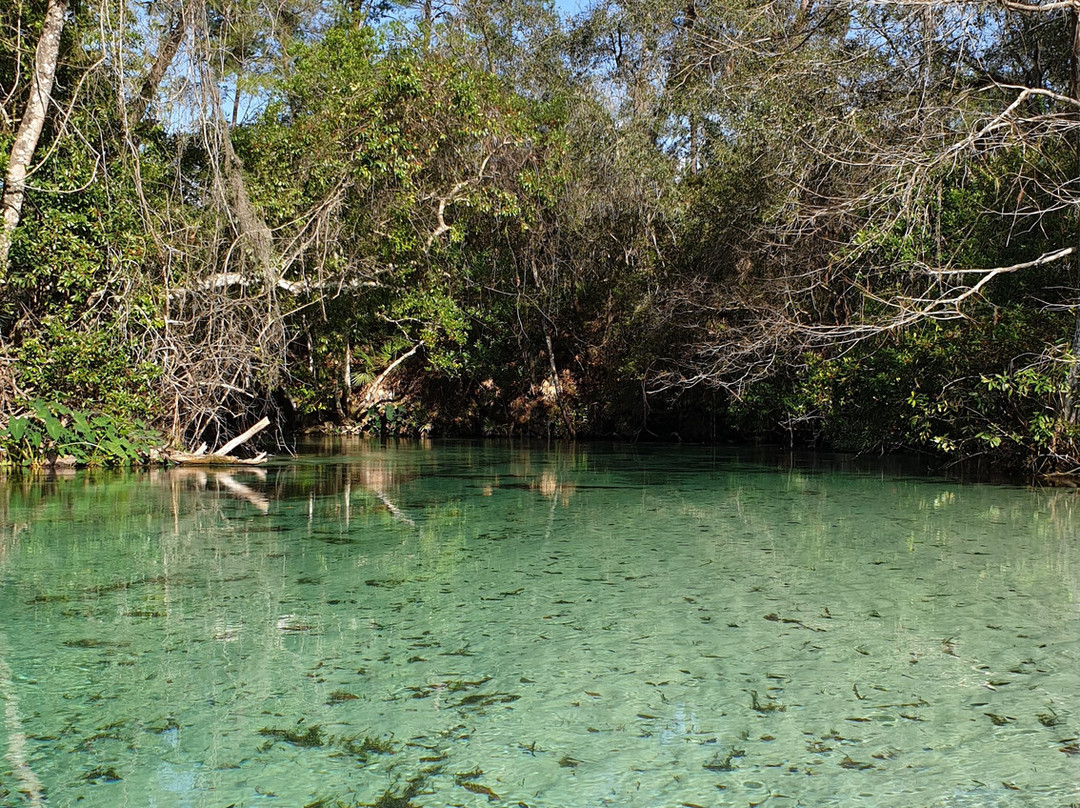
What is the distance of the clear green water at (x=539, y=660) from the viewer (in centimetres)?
227

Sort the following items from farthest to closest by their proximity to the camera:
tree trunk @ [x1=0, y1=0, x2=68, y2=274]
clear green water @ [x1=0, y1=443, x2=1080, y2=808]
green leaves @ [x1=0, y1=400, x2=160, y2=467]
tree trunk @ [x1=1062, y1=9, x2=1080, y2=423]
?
green leaves @ [x1=0, y1=400, x2=160, y2=467], tree trunk @ [x1=0, y1=0, x2=68, y2=274], tree trunk @ [x1=1062, y1=9, x2=1080, y2=423], clear green water @ [x1=0, y1=443, x2=1080, y2=808]

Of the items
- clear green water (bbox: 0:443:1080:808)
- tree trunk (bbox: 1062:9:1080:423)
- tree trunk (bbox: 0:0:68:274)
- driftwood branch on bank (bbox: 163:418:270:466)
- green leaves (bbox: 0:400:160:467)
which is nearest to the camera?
clear green water (bbox: 0:443:1080:808)

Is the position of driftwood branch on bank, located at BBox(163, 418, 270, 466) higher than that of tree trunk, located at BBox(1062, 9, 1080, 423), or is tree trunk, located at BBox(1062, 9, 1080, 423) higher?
tree trunk, located at BBox(1062, 9, 1080, 423)

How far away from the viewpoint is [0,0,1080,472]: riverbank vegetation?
8.70 m

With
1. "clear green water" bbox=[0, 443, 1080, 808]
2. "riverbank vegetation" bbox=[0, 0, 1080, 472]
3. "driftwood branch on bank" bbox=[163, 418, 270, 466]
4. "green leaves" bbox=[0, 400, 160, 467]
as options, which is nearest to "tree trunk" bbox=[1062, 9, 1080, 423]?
"riverbank vegetation" bbox=[0, 0, 1080, 472]

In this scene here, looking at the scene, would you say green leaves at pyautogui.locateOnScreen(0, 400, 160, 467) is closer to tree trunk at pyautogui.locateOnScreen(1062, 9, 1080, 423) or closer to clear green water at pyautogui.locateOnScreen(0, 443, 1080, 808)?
clear green water at pyautogui.locateOnScreen(0, 443, 1080, 808)

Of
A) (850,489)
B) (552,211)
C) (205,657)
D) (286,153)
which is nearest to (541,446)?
(552,211)

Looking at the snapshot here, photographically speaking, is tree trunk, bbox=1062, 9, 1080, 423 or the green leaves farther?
the green leaves

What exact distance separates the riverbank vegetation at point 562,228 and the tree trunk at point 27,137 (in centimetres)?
2

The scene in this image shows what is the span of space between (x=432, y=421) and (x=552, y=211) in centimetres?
524

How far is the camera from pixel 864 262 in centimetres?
1105

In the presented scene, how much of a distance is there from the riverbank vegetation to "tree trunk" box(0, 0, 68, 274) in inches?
0.9

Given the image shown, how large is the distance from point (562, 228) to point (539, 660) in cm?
1403

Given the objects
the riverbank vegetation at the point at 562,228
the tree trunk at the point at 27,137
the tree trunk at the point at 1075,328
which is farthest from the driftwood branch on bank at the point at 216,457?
the tree trunk at the point at 1075,328
